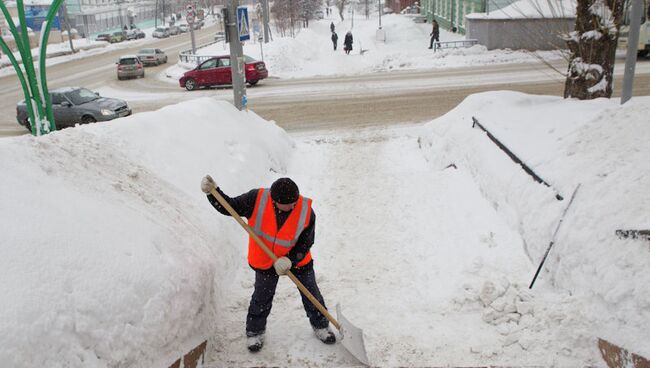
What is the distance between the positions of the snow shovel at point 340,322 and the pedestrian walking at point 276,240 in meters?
0.08

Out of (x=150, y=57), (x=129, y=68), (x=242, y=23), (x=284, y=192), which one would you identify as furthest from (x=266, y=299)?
(x=150, y=57)

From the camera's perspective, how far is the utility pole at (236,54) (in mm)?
10438

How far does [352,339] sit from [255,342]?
835 millimetres

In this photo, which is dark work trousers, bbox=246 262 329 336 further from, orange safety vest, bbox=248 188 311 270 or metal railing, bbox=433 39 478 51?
metal railing, bbox=433 39 478 51

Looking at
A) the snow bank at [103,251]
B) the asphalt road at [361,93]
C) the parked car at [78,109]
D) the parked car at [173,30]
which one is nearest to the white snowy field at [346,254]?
the snow bank at [103,251]

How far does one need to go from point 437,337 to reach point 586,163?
8.54 feet

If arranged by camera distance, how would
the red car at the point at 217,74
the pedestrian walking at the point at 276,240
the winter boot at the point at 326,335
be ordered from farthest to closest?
the red car at the point at 217,74 < the winter boot at the point at 326,335 < the pedestrian walking at the point at 276,240

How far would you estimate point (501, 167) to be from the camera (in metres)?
6.96

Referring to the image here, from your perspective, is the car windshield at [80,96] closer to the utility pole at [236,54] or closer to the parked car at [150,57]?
the utility pole at [236,54]

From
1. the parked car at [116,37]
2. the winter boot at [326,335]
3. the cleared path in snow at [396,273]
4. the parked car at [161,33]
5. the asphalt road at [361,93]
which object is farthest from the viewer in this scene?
the parked car at [161,33]

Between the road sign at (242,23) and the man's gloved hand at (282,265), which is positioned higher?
the road sign at (242,23)

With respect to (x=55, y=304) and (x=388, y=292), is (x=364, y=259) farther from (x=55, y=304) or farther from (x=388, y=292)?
(x=55, y=304)

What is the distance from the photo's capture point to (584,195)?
16.3 ft

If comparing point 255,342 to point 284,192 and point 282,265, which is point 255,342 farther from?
point 284,192
